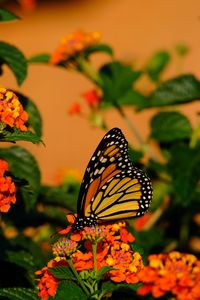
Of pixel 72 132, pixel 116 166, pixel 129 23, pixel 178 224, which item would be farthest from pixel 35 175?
pixel 129 23

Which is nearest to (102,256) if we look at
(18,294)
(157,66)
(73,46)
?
(18,294)

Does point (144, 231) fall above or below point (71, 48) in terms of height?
below

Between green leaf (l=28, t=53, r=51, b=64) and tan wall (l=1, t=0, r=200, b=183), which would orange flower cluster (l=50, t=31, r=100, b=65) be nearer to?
green leaf (l=28, t=53, r=51, b=64)

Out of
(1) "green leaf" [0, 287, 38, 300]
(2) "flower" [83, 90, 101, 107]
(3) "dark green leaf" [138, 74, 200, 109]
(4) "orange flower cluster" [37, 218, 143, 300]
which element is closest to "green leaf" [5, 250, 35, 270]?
(1) "green leaf" [0, 287, 38, 300]

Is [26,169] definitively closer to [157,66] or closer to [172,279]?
[172,279]

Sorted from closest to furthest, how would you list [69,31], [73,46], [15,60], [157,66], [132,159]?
[15,60] < [132,159] < [73,46] < [157,66] < [69,31]

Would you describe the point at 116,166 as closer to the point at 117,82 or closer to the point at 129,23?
the point at 117,82

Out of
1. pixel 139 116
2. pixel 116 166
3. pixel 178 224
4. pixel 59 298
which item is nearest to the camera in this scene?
pixel 59 298
